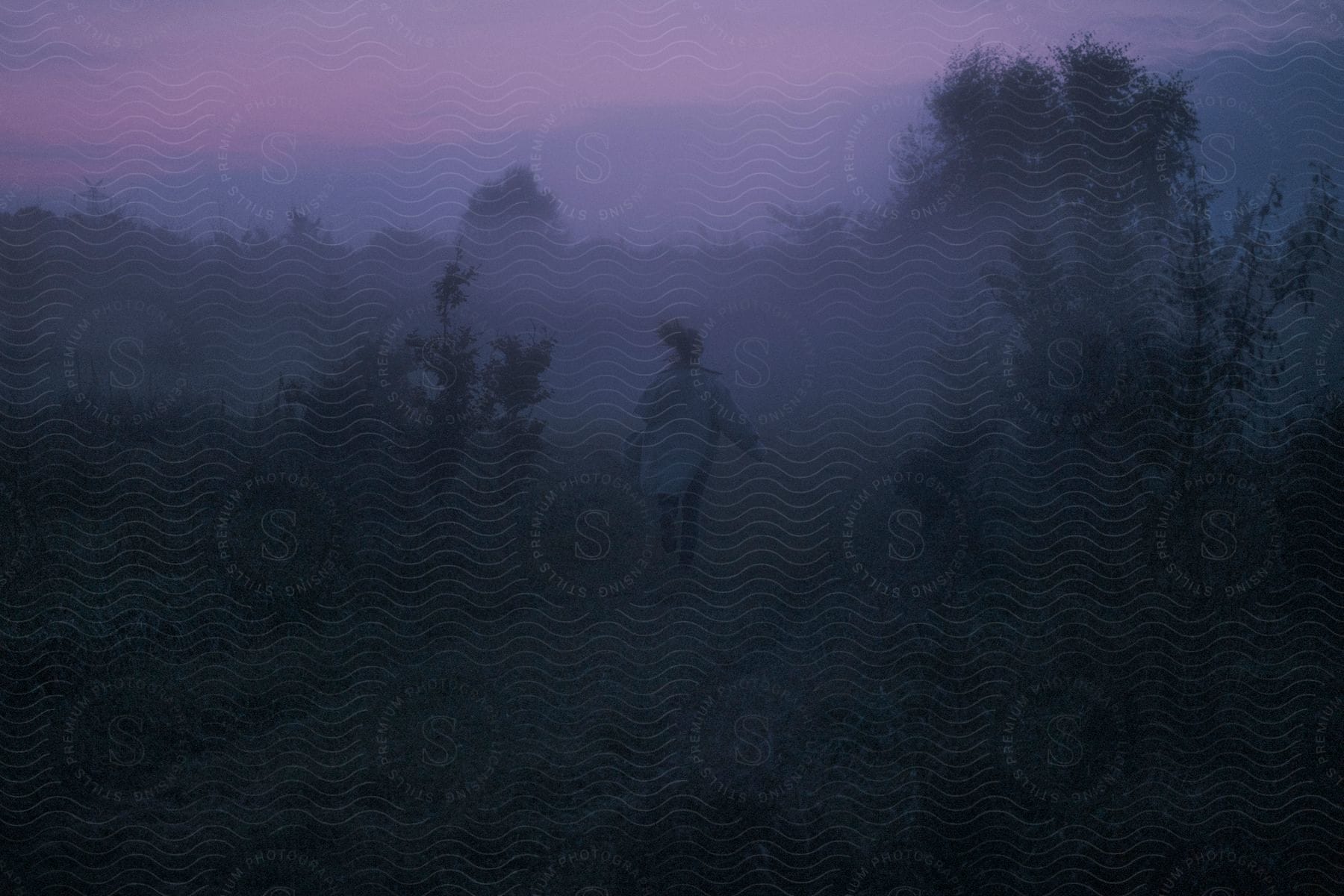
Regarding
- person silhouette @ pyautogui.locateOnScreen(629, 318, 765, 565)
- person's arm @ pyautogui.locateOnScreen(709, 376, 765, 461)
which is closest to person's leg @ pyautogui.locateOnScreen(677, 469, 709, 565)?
person silhouette @ pyautogui.locateOnScreen(629, 318, 765, 565)

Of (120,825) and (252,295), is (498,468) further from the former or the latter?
(120,825)

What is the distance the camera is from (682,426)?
14.5 feet

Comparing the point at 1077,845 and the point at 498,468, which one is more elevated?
the point at 498,468

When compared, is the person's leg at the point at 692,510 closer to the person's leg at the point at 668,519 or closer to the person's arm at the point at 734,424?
the person's leg at the point at 668,519

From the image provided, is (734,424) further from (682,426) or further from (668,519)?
(668,519)

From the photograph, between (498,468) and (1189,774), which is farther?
(498,468)

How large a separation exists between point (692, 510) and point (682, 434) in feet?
1.24

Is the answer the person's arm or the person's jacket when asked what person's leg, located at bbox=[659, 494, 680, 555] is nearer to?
the person's jacket

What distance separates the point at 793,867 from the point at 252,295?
354cm

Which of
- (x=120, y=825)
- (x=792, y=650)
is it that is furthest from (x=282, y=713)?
(x=792, y=650)

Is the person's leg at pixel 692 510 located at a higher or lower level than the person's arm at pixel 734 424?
lower

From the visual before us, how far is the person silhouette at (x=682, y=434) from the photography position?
4391mm

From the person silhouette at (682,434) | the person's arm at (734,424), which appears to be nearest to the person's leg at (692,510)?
the person silhouette at (682,434)

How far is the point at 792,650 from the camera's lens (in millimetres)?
4145
